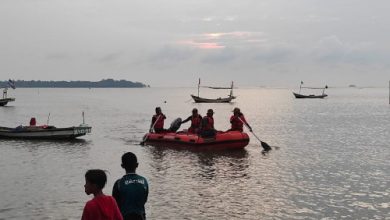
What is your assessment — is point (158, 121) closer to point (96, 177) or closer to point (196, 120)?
point (196, 120)

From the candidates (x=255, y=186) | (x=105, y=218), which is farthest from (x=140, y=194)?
(x=255, y=186)

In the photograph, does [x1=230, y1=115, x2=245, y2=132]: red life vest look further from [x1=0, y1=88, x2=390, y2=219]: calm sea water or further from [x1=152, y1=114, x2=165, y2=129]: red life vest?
[x1=152, y1=114, x2=165, y2=129]: red life vest

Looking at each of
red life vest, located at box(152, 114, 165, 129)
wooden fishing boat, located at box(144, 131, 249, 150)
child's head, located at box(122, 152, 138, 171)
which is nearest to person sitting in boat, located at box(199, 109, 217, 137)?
wooden fishing boat, located at box(144, 131, 249, 150)

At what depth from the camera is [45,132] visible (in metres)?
32.0

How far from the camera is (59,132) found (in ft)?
105

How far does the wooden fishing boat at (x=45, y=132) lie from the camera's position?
1258 inches

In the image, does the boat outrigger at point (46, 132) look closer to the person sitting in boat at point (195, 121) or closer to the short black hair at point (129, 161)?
the person sitting in boat at point (195, 121)

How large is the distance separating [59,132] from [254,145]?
42.6 ft

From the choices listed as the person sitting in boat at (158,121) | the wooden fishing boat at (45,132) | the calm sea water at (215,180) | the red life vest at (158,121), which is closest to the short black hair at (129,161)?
the calm sea water at (215,180)

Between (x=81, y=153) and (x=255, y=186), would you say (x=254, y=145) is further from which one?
(x=255, y=186)

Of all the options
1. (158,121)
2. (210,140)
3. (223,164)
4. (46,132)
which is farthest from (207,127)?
(46,132)

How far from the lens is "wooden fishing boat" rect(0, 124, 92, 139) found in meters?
32.0

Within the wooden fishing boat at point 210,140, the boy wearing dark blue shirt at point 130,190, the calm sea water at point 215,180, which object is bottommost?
the calm sea water at point 215,180

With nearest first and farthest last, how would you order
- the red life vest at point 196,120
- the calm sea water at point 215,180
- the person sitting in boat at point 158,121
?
the calm sea water at point 215,180 < the red life vest at point 196,120 < the person sitting in boat at point 158,121
